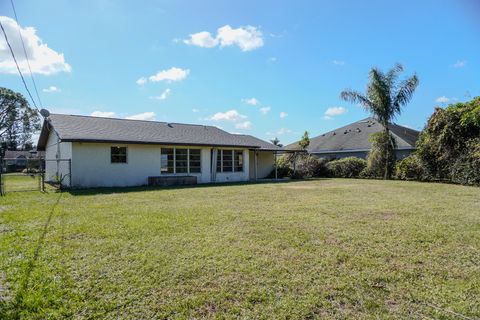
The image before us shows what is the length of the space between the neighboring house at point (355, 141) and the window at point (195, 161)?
14.2m

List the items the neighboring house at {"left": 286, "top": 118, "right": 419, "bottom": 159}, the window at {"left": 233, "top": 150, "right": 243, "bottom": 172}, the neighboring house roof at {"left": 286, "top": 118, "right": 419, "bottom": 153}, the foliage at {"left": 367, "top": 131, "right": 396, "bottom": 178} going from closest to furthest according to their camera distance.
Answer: the window at {"left": 233, "top": 150, "right": 243, "bottom": 172} → the foliage at {"left": 367, "top": 131, "right": 396, "bottom": 178} → the neighboring house at {"left": 286, "top": 118, "right": 419, "bottom": 159} → the neighboring house roof at {"left": 286, "top": 118, "right": 419, "bottom": 153}

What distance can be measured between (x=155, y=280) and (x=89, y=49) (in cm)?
1240

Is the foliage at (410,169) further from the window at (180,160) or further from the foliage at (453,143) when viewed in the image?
the window at (180,160)

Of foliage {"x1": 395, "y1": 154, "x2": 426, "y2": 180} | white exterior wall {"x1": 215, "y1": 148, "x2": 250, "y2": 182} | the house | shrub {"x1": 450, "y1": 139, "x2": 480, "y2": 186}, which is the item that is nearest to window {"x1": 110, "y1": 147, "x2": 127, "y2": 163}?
the house

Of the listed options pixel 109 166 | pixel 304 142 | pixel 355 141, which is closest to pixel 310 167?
pixel 355 141

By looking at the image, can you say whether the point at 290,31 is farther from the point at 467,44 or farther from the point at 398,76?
the point at 398,76

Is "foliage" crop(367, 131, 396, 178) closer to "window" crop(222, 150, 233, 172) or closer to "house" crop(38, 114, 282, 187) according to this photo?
"house" crop(38, 114, 282, 187)

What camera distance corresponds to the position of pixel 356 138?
28.2m

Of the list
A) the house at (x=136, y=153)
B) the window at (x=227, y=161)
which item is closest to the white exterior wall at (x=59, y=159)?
the house at (x=136, y=153)

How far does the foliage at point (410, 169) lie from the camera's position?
62.6 ft

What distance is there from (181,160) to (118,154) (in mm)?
3667

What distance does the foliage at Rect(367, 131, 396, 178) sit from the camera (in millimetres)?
21062

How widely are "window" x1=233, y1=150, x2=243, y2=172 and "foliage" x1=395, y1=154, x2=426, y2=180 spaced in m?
10.5

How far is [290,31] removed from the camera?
15375mm
